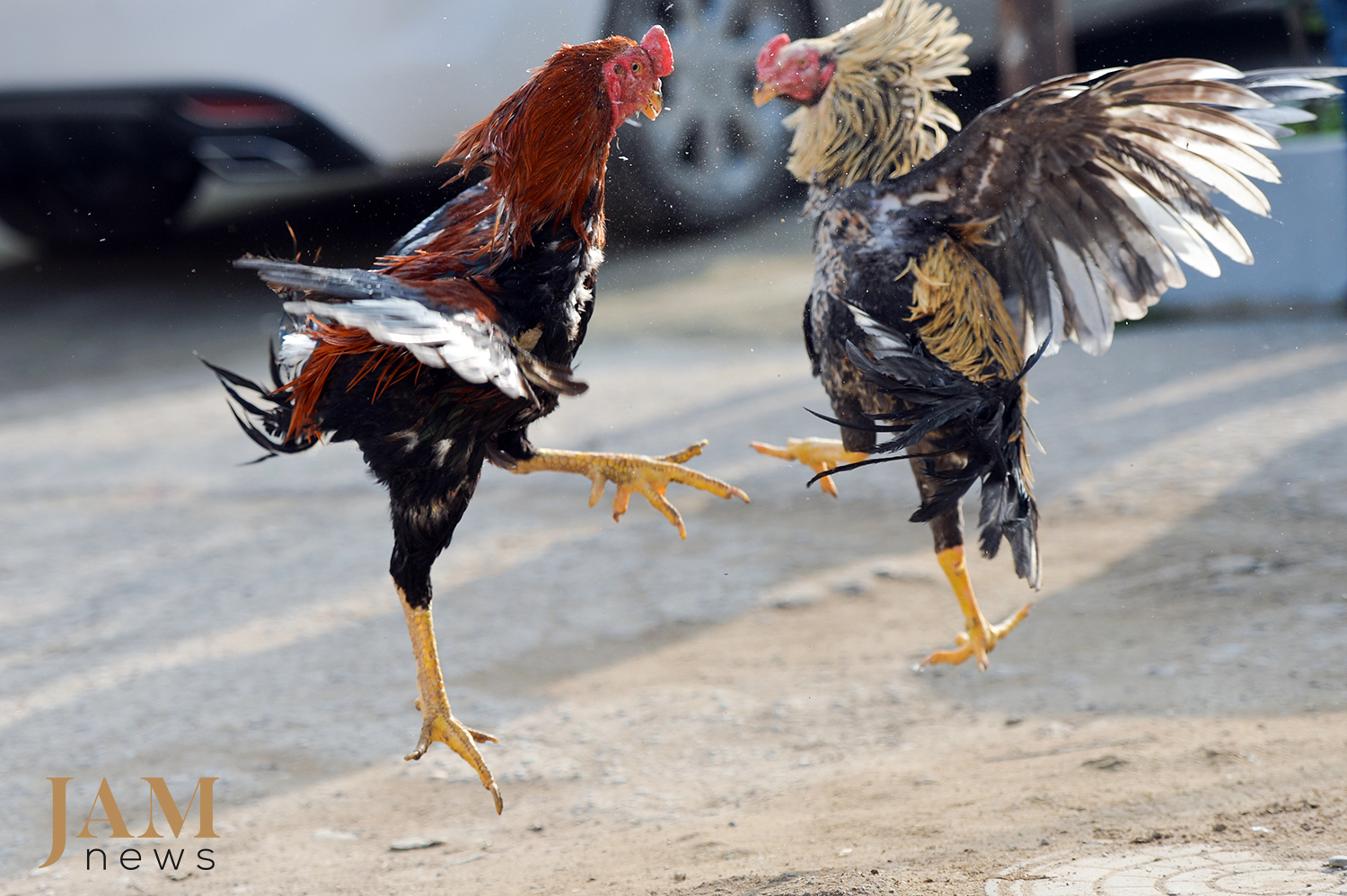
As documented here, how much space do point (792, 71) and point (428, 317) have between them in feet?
3.01

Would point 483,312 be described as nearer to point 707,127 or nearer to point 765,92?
point 765,92

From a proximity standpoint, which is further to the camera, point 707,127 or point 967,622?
point 707,127

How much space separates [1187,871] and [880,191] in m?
1.35

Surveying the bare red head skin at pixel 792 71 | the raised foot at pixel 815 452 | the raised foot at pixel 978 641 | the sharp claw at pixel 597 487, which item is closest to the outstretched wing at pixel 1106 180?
the bare red head skin at pixel 792 71

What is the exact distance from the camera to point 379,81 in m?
4.80

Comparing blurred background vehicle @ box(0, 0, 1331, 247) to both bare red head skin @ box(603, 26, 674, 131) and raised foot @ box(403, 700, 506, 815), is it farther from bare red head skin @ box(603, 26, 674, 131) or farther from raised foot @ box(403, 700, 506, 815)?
raised foot @ box(403, 700, 506, 815)

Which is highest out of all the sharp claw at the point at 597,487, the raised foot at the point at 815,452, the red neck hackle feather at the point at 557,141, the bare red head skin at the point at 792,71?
the bare red head skin at the point at 792,71

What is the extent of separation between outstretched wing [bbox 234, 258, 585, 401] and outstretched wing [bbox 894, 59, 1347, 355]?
0.82 m

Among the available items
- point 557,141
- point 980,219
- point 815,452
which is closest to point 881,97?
point 980,219

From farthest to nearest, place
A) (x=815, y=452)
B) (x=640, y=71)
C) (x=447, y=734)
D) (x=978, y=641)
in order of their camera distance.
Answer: (x=815, y=452) < (x=978, y=641) < (x=447, y=734) < (x=640, y=71)

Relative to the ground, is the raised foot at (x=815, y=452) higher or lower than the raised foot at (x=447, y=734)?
higher

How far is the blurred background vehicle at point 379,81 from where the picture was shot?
4199mm

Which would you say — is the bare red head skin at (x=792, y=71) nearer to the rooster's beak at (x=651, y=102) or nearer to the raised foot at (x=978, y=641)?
the rooster's beak at (x=651, y=102)

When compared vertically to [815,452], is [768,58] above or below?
above
